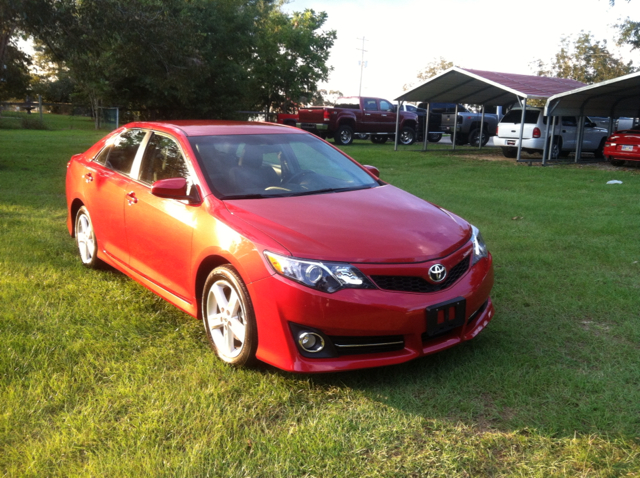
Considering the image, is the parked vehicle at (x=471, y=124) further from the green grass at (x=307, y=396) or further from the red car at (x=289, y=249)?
the red car at (x=289, y=249)

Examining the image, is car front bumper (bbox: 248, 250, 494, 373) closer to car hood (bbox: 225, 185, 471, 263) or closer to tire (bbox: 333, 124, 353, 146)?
car hood (bbox: 225, 185, 471, 263)

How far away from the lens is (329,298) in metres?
3.23

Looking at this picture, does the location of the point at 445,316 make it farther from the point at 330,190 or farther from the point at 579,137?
the point at 579,137

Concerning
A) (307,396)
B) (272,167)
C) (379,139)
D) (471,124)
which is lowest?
(307,396)

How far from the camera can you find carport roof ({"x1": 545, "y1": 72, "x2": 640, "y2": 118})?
16734 mm

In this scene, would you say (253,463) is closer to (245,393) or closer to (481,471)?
(245,393)

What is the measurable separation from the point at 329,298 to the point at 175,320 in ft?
5.76

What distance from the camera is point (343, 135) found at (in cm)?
2616

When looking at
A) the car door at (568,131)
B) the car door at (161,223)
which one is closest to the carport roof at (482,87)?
the car door at (568,131)

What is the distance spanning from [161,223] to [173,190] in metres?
0.41

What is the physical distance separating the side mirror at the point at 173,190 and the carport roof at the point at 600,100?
15.1 meters

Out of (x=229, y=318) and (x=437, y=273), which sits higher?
(x=437, y=273)

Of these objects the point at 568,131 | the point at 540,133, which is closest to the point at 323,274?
the point at 540,133

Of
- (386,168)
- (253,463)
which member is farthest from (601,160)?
(253,463)
